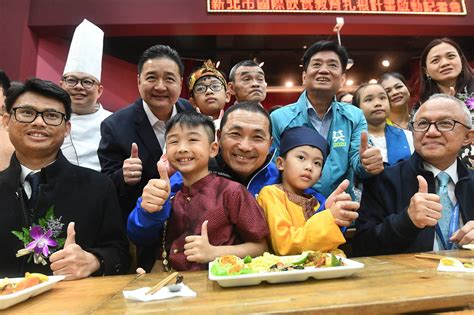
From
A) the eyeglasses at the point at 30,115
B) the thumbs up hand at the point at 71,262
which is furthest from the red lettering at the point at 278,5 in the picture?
the thumbs up hand at the point at 71,262

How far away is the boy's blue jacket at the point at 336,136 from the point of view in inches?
98.0

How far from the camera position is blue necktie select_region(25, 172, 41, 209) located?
68.6 inches

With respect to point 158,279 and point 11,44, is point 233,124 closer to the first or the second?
point 158,279

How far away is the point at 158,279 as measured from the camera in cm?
133

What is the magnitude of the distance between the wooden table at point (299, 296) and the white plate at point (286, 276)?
A: 0.02m

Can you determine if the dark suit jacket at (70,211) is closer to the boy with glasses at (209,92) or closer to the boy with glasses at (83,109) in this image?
the boy with glasses at (83,109)

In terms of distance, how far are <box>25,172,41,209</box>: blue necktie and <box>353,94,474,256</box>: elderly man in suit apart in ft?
5.00

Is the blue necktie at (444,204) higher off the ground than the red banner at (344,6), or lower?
lower

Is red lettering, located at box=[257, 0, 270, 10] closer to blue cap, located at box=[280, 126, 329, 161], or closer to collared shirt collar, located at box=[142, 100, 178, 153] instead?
collared shirt collar, located at box=[142, 100, 178, 153]

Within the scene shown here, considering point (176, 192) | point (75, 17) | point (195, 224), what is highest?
point (75, 17)

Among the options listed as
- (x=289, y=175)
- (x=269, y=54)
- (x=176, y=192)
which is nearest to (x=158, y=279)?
(x=176, y=192)

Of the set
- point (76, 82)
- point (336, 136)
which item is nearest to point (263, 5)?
point (76, 82)

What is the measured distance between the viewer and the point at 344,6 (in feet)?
20.1

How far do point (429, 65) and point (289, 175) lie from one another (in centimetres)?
197
